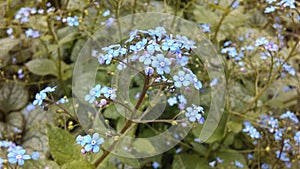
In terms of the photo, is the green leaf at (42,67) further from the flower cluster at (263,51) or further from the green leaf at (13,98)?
the flower cluster at (263,51)

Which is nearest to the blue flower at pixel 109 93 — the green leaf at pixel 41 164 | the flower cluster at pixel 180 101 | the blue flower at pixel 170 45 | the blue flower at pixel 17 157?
the blue flower at pixel 170 45

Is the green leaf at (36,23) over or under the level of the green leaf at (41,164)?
over

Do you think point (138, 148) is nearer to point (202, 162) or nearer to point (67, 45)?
point (202, 162)

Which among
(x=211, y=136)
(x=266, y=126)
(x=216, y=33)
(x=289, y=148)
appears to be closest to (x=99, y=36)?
(x=216, y=33)

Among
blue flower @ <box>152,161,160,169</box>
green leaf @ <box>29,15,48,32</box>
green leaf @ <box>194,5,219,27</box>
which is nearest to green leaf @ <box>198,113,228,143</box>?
blue flower @ <box>152,161,160,169</box>

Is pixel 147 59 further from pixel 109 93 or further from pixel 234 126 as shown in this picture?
pixel 234 126

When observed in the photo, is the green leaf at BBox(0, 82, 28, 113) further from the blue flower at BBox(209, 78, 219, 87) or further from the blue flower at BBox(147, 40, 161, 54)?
the blue flower at BBox(147, 40, 161, 54)
